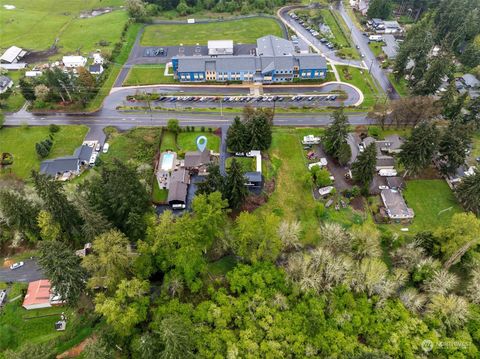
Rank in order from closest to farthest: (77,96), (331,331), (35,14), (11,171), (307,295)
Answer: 1. (331,331)
2. (307,295)
3. (11,171)
4. (77,96)
5. (35,14)

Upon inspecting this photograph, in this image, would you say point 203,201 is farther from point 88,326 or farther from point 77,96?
point 77,96

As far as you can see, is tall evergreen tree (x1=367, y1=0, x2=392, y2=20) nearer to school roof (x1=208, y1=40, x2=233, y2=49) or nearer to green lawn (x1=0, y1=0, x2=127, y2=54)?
school roof (x1=208, y1=40, x2=233, y2=49)

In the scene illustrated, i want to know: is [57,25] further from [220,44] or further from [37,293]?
[37,293]

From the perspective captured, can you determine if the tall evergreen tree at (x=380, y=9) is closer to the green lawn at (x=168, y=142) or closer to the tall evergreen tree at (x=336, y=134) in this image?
the tall evergreen tree at (x=336, y=134)

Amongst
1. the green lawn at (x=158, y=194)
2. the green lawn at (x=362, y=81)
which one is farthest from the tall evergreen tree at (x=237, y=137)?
the green lawn at (x=362, y=81)

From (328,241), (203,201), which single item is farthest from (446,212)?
(203,201)
